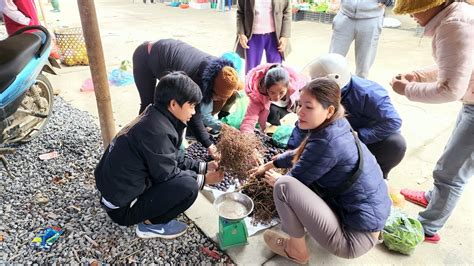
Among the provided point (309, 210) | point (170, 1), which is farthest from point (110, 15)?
point (309, 210)

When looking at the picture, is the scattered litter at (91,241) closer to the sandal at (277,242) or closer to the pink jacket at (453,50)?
the sandal at (277,242)

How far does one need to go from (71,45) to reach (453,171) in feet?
18.7

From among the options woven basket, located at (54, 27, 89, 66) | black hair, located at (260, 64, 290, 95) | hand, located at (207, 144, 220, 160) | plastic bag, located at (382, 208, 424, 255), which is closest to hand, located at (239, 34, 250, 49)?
black hair, located at (260, 64, 290, 95)

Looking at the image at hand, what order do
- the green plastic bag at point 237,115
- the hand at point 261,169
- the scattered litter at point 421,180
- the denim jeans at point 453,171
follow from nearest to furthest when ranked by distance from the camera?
the denim jeans at point 453,171
the hand at point 261,169
the scattered litter at point 421,180
the green plastic bag at point 237,115

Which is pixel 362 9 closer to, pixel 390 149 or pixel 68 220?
pixel 390 149

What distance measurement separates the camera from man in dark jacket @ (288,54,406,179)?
2238 mm

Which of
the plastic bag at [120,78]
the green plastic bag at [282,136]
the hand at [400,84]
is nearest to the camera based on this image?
the hand at [400,84]

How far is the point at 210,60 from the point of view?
2607 mm

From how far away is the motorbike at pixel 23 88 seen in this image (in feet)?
8.54

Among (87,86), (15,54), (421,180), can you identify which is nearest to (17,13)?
(87,86)

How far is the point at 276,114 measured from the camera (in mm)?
3574

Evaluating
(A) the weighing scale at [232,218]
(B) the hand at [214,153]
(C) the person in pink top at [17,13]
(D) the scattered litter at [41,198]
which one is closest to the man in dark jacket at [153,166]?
(A) the weighing scale at [232,218]

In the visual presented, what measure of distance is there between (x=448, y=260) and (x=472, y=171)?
591 mm

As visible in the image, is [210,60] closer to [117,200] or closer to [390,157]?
[117,200]
